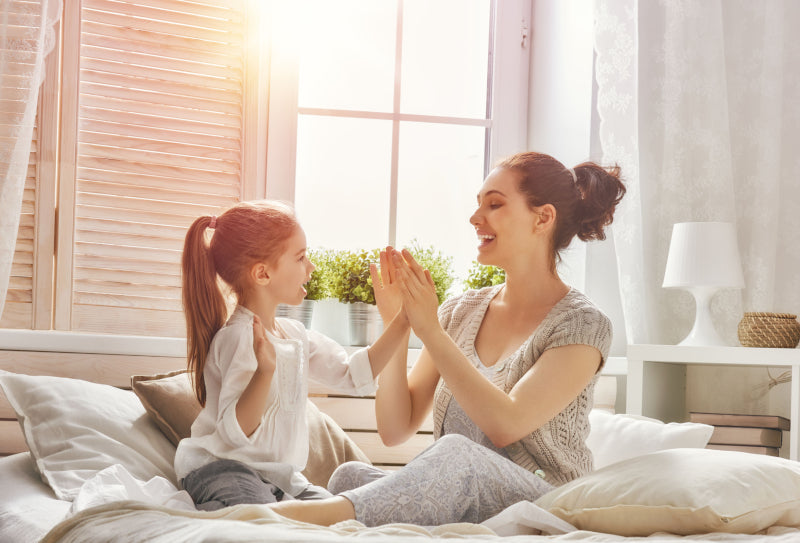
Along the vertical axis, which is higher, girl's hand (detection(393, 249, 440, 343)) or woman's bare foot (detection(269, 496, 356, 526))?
girl's hand (detection(393, 249, 440, 343))

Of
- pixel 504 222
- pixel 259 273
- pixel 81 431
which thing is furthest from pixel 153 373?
pixel 504 222

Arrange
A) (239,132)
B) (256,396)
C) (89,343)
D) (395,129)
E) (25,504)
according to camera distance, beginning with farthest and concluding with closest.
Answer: (395,129), (239,132), (89,343), (256,396), (25,504)

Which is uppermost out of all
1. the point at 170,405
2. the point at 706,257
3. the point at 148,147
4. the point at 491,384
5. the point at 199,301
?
the point at 148,147

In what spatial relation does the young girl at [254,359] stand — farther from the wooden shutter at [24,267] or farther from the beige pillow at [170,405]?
the wooden shutter at [24,267]

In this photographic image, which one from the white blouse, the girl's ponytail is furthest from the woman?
the girl's ponytail

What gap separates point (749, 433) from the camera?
2.23 metres

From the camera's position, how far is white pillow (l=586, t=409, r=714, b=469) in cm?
195

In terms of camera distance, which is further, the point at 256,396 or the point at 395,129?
the point at 395,129

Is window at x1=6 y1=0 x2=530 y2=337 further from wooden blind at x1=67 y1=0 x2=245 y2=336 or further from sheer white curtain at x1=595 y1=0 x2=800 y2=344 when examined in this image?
sheer white curtain at x1=595 y1=0 x2=800 y2=344

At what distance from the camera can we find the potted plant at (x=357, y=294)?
2.42 meters

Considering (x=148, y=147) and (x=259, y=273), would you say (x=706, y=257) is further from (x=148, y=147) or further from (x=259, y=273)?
(x=148, y=147)

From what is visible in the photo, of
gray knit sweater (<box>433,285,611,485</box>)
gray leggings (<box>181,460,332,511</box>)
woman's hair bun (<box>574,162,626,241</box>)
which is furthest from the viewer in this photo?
woman's hair bun (<box>574,162,626,241</box>)

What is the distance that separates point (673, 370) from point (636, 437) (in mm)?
620

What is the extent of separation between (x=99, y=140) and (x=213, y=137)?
0.99 ft
